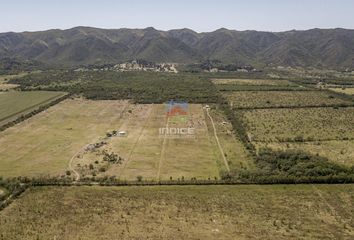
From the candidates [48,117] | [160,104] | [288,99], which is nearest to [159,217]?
[48,117]

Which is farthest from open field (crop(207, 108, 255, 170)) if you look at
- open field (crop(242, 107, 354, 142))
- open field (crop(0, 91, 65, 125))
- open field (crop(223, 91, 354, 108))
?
open field (crop(0, 91, 65, 125))

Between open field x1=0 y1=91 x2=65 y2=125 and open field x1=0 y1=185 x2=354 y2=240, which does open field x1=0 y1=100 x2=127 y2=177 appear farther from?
open field x1=0 y1=185 x2=354 y2=240

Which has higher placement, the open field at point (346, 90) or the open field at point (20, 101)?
the open field at point (346, 90)

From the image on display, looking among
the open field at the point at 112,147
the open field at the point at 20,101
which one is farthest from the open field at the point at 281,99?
the open field at the point at 20,101

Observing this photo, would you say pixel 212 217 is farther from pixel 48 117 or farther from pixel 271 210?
pixel 48 117

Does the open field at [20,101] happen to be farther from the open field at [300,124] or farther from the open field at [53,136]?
the open field at [300,124]
